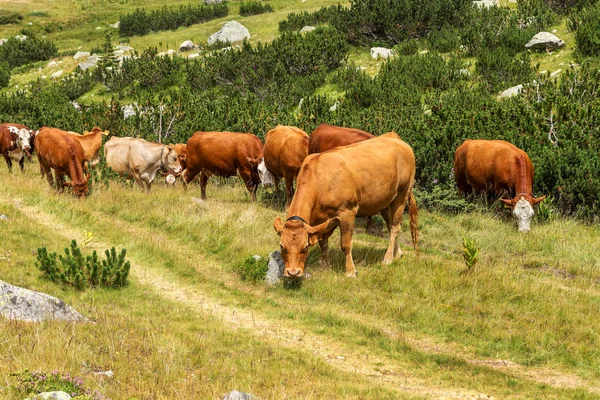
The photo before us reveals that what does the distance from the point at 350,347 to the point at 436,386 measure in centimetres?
143

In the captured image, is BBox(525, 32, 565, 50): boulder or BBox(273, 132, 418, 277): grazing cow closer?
BBox(273, 132, 418, 277): grazing cow

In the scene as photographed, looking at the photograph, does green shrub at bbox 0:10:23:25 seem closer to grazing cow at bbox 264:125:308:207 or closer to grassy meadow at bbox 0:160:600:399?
grassy meadow at bbox 0:160:600:399

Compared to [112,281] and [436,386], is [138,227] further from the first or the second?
[436,386]

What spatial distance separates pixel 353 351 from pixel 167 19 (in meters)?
51.0

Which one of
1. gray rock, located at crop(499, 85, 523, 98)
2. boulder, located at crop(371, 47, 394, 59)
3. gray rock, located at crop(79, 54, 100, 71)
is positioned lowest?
gray rock, located at crop(79, 54, 100, 71)

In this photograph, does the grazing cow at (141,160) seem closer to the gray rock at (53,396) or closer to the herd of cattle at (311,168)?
the herd of cattle at (311,168)

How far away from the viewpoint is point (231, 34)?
42.1 meters

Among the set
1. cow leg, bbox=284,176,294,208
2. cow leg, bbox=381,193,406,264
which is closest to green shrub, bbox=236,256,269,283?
cow leg, bbox=381,193,406,264

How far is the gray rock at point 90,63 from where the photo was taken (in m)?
41.9

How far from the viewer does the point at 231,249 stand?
12.4m

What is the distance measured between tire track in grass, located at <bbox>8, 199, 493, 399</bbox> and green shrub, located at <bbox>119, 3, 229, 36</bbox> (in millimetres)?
46521

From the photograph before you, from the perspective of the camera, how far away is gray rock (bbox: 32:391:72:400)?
5.39 m

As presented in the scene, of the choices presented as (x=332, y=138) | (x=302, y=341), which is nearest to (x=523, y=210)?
(x=332, y=138)

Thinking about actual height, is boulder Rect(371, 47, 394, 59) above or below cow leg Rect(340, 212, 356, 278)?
below
